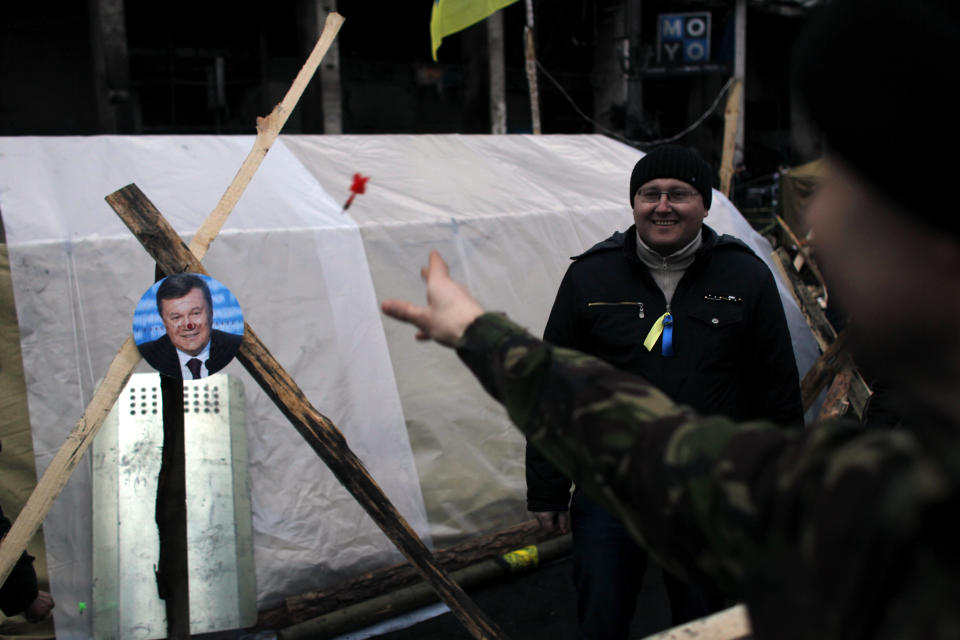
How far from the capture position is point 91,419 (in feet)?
8.52

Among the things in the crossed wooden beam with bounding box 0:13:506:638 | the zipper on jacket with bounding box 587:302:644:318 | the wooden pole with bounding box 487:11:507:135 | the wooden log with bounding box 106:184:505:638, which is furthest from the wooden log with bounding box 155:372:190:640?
the wooden pole with bounding box 487:11:507:135

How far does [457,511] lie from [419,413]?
1.99ft

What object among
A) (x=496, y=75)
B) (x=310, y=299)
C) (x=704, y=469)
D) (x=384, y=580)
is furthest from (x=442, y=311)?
(x=496, y=75)

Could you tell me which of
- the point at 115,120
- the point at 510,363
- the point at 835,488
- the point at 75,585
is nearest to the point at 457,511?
the point at 75,585

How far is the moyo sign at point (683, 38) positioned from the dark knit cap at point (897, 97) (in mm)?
16637

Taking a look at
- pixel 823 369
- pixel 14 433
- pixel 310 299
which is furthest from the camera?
pixel 823 369

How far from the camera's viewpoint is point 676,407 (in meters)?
1.06

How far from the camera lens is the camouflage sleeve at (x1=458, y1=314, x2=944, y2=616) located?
71 centimetres

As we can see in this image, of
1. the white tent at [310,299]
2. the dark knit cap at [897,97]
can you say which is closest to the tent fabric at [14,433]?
the white tent at [310,299]

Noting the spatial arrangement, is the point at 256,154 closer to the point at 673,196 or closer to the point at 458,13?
the point at 673,196

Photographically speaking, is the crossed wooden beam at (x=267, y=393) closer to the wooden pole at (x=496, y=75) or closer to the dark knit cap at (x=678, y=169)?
the dark knit cap at (x=678, y=169)

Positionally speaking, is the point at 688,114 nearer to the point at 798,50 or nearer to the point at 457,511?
the point at 457,511

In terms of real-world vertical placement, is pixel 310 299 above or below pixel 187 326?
below

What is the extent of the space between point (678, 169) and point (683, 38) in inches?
579
